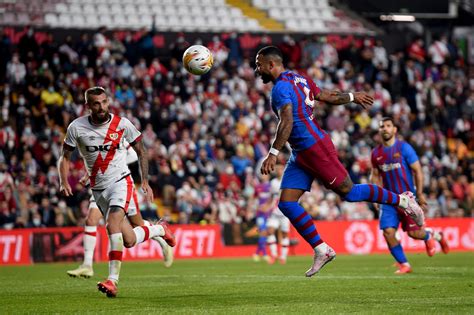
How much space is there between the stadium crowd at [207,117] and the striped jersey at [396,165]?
8862 millimetres

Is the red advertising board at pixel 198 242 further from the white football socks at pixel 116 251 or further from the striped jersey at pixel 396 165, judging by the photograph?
the white football socks at pixel 116 251

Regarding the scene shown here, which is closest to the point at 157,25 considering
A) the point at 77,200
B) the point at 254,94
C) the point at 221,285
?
the point at 254,94

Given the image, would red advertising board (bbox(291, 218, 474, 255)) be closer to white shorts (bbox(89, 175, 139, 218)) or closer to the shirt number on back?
white shorts (bbox(89, 175, 139, 218))

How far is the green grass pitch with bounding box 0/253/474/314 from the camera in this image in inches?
377

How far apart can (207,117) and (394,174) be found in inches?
472

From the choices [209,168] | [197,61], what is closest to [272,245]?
[209,168]

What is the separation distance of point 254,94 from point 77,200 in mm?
7249

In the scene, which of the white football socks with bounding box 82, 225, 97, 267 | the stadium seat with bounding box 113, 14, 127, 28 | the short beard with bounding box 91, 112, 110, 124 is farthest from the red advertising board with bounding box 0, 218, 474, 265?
the short beard with bounding box 91, 112, 110, 124

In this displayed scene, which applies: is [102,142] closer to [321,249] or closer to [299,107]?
[299,107]

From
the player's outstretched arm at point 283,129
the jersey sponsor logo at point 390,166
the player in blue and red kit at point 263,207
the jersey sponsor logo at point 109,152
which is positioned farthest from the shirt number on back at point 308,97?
the player in blue and red kit at point 263,207

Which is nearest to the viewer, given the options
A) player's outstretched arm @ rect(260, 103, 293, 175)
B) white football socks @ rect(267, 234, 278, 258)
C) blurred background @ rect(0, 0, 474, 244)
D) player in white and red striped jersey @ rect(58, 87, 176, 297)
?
player's outstretched arm @ rect(260, 103, 293, 175)

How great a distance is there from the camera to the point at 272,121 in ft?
93.0

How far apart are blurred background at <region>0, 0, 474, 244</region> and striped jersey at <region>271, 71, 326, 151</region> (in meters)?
12.7

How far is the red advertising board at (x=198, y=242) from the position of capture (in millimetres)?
22156
